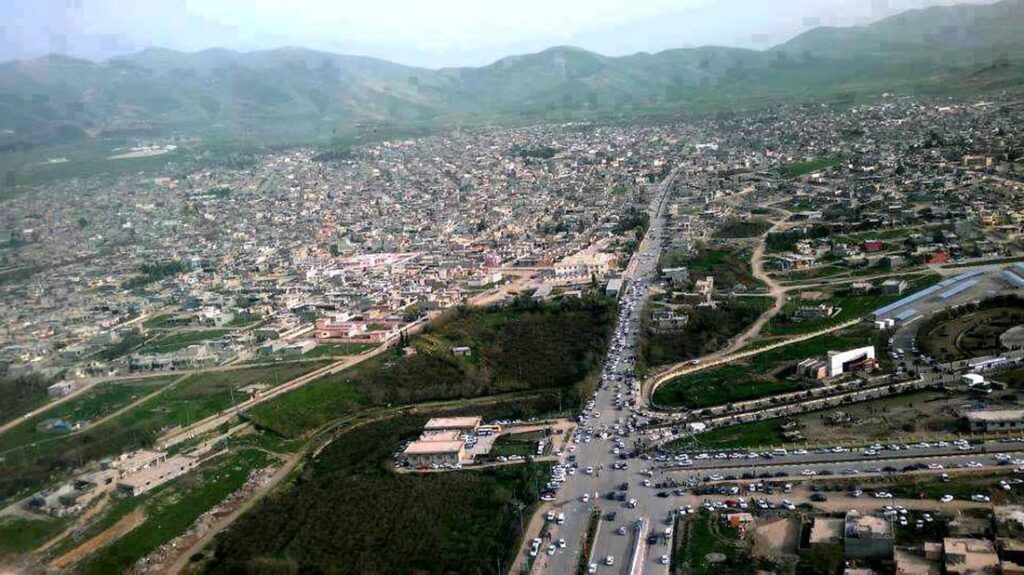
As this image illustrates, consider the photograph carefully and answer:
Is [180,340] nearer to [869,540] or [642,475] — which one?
[642,475]

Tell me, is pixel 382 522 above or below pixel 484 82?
below

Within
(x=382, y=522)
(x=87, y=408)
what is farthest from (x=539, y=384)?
(x=87, y=408)

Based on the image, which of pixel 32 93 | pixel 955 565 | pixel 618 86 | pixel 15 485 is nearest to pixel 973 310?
pixel 955 565

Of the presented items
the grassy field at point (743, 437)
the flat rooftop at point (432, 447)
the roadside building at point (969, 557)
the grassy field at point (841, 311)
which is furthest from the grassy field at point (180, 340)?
the roadside building at point (969, 557)

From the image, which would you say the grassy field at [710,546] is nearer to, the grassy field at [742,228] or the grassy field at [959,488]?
the grassy field at [959,488]

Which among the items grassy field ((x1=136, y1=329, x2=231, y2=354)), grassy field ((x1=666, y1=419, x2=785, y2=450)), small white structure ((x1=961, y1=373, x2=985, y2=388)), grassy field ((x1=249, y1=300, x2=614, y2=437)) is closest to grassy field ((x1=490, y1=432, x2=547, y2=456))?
grassy field ((x1=249, y1=300, x2=614, y2=437))

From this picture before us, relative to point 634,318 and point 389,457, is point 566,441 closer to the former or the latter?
point 389,457
